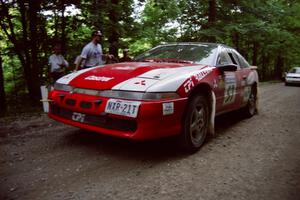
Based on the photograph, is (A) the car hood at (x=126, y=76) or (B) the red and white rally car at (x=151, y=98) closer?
(B) the red and white rally car at (x=151, y=98)

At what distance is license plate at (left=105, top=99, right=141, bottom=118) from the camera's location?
310 centimetres

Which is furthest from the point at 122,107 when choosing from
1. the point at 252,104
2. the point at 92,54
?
the point at 252,104

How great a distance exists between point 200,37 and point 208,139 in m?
9.73

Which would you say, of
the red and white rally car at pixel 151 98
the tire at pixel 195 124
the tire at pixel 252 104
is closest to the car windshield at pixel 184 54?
the red and white rally car at pixel 151 98

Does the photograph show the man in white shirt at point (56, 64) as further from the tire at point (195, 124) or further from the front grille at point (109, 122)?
the tire at point (195, 124)

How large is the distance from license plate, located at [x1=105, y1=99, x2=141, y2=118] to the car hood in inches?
7.1

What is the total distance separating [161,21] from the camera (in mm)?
14680

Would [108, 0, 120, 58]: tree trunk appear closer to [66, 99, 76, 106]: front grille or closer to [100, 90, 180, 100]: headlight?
[66, 99, 76, 106]: front grille

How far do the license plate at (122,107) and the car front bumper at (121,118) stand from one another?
0.04m

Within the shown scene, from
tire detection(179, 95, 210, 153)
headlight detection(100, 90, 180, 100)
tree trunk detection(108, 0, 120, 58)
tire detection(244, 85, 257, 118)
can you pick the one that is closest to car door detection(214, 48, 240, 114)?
tire detection(179, 95, 210, 153)

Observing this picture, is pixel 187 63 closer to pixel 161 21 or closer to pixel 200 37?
pixel 200 37

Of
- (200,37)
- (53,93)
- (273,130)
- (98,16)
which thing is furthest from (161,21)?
(53,93)

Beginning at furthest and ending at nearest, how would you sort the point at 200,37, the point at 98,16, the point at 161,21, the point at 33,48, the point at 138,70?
the point at 161,21 → the point at 200,37 → the point at 33,48 → the point at 98,16 → the point at 138,70

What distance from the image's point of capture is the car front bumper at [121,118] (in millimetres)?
3119
